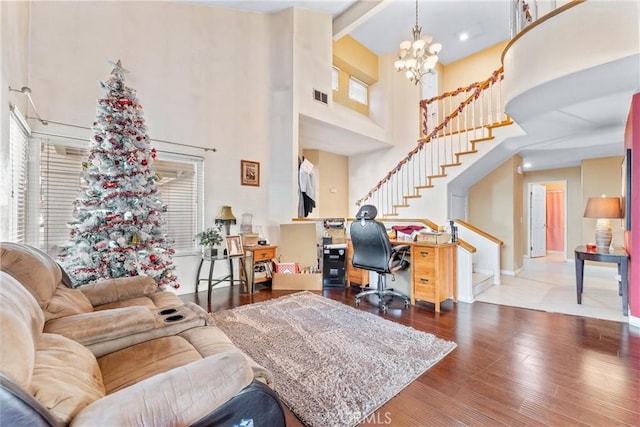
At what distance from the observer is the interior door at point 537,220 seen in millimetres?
7164

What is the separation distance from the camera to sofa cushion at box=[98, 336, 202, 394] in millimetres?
1177

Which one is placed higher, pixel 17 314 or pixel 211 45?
pixel 211 45

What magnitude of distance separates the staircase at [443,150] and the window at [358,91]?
145 cm

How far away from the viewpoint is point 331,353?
2.18 metres

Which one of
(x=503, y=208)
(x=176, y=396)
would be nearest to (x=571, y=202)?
(x=503, y=208)

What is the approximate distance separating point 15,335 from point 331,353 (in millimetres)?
1842

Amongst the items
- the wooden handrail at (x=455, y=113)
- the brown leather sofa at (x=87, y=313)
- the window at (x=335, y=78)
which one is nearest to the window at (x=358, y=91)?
the window at (x=335, y=78)

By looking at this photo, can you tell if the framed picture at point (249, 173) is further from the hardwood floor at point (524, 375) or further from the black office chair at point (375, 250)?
the hardwood floor at point (524, 375)

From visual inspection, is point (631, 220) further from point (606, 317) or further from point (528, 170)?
point (528, 170)

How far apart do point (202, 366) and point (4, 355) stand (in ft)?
1.66

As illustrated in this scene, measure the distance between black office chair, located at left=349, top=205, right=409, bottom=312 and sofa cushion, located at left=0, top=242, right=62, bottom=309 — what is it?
8.94ft

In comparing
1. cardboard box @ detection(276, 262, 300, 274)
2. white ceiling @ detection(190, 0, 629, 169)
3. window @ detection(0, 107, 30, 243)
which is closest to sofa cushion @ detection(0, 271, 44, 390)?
window @ detection(0, 107, 30, 243)

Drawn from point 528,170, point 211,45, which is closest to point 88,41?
point 211,45

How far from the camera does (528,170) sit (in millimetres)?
6988
